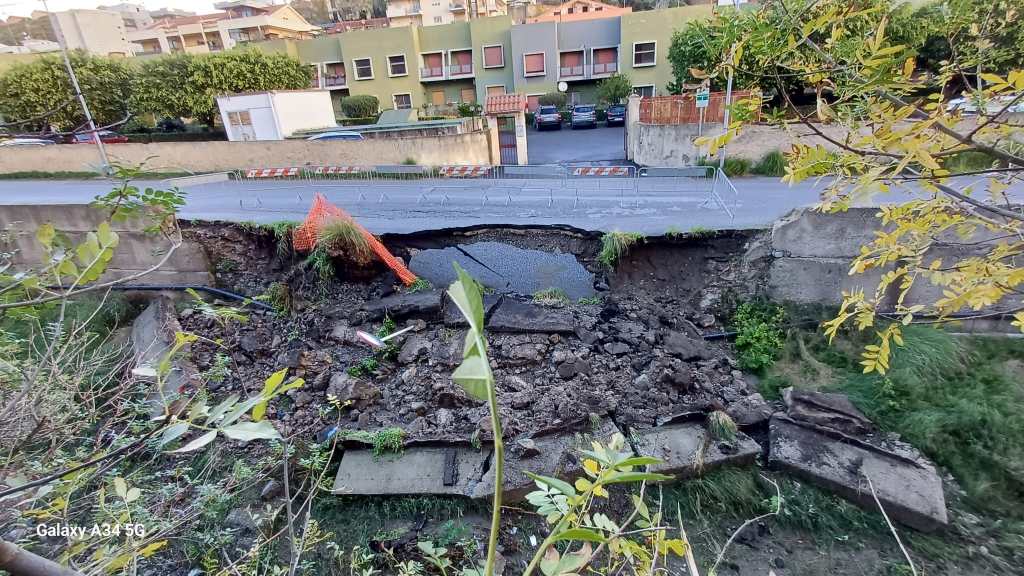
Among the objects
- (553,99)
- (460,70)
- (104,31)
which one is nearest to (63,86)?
(104,31)

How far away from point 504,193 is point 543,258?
114 inches

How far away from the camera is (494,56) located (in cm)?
2714

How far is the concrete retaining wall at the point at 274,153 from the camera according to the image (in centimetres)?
1352

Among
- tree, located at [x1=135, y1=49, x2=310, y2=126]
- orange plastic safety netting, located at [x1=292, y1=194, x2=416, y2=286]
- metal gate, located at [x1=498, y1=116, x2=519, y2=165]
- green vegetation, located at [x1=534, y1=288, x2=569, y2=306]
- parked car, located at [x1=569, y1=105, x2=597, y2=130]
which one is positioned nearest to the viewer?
green vegetation, located at [x1=534, y1=288, x2=569, y2=306]

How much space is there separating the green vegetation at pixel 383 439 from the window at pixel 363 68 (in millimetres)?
28821

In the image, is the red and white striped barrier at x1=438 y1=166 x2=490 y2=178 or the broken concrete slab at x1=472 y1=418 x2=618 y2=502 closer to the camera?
the broken concrete slab at x1=472 y1=418 x2=618 y2=502

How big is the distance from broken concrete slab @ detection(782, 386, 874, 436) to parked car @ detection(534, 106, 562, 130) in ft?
63.9

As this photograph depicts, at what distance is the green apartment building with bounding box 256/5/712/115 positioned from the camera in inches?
998

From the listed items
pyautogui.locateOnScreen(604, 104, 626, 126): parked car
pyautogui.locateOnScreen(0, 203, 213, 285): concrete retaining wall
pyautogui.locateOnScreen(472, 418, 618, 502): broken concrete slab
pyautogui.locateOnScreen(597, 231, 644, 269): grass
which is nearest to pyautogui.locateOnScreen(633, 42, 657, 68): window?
pyautogui.locateOnScreen(604, 104, 626, 126): parked car

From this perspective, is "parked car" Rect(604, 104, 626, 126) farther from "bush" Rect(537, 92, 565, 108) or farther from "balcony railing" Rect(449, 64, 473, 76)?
"balcony railing" Rect(449, 64, 473, 76)

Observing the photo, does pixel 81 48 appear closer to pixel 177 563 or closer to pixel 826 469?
pixel 177 563

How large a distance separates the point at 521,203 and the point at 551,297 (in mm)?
2440

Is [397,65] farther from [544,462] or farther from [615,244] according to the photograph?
[544,462]

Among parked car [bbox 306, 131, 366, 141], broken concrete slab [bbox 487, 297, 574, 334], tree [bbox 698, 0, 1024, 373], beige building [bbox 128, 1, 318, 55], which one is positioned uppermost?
beige building [bbox 128, 1, 318, 55]
